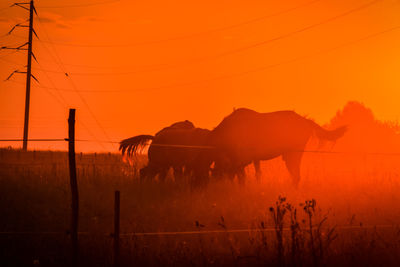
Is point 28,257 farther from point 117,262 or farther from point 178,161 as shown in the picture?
point 178,161

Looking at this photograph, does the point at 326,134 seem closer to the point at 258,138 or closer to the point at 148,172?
the point at 258,138

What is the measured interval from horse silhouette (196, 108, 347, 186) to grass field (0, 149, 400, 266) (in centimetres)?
79

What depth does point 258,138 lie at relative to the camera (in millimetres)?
16016

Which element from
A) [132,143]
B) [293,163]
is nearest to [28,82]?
[132,143]

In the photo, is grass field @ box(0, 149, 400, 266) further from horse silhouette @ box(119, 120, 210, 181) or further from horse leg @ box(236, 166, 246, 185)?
horse silhouette @ box(119, 120, 210, 181)

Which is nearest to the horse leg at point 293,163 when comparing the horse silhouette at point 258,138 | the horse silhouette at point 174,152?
the horse silhouette at point 258,138

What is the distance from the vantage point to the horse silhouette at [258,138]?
50.8 feet

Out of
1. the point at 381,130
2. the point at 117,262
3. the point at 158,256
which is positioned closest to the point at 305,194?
the point at 158,256

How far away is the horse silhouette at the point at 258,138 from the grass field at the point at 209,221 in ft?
2.58

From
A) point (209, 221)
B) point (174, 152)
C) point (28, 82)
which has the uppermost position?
point (28, 82)

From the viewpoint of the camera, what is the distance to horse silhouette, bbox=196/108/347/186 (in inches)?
609

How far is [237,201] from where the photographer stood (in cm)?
1213

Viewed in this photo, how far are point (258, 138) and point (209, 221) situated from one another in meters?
6.20

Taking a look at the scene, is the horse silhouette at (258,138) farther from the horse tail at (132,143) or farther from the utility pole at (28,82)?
the utility pole at (28,82)
